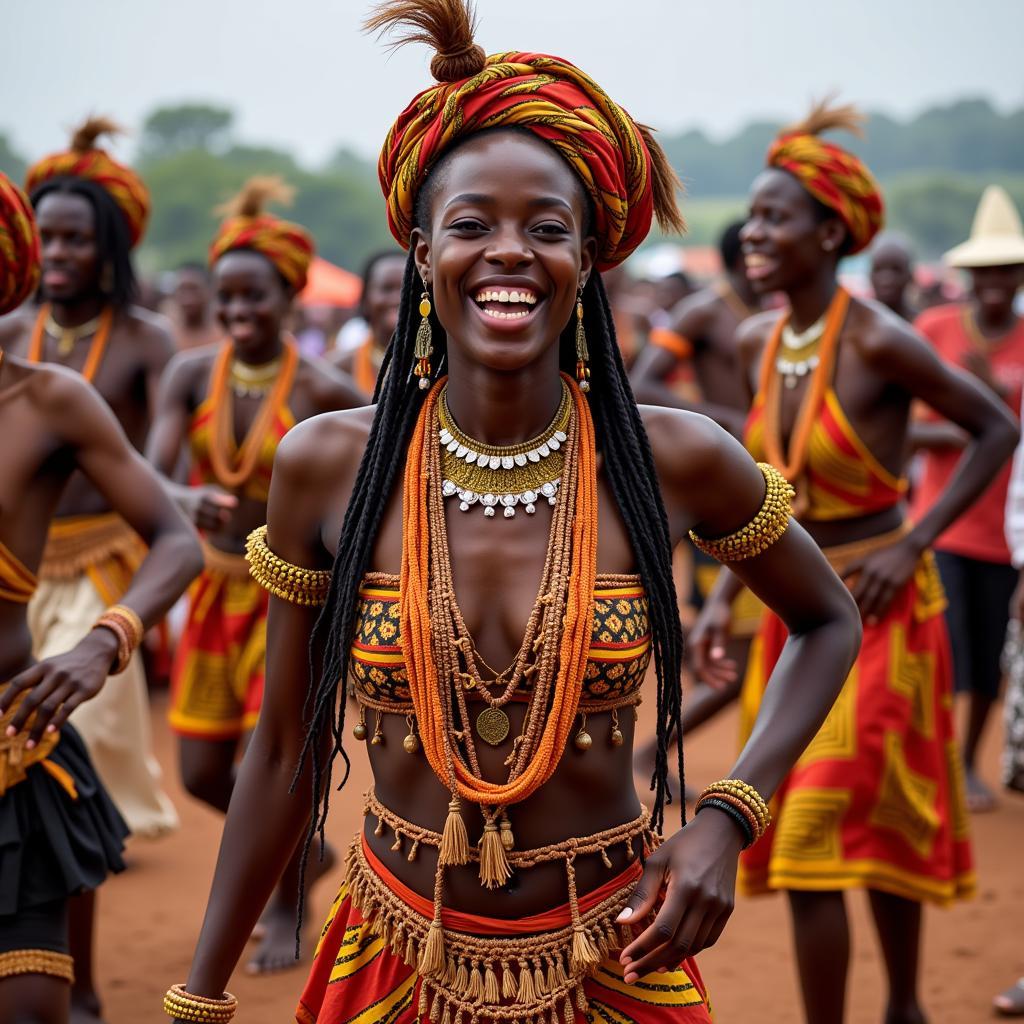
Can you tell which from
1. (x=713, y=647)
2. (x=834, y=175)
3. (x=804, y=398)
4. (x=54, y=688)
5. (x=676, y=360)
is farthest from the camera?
(x=676, y=360)

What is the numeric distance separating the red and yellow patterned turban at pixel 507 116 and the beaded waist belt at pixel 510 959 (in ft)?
3.74

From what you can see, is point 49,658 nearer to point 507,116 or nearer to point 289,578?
point 289,578

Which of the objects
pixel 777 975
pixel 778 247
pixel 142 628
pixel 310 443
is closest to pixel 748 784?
pixel 310 443

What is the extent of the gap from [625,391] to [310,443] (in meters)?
0.58

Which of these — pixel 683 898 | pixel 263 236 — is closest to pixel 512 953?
pixel 683 898

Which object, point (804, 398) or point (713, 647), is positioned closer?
point (713, 647)

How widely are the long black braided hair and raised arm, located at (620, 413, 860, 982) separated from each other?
7 centimetres

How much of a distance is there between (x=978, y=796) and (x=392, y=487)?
5.74m

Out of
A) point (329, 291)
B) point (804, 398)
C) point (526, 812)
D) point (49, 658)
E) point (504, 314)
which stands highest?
point (329, 291)

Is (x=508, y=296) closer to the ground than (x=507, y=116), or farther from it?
closer to the ground

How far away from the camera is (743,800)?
2.75m

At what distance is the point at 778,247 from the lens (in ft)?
17.4

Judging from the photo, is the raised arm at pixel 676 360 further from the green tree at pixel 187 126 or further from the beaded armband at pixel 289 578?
the green tree at pixel 187 126

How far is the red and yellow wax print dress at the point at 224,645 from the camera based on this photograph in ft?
20.1
